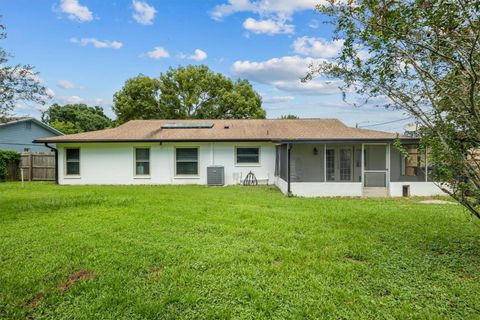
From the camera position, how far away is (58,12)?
11555 mm

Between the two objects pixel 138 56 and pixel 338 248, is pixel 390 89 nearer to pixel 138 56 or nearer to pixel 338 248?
pixel 338 248

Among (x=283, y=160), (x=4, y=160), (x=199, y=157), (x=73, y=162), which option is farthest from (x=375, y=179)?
(x=4, y=160)

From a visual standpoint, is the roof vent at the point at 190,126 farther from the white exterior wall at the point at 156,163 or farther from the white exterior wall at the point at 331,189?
the white exterior wall at the point at 331,189

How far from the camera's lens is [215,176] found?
13609mm

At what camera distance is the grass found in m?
3.06

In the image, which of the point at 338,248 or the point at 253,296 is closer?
the point at 253,296

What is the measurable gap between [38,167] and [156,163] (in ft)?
25.1

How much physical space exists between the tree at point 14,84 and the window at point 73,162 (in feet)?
25.9

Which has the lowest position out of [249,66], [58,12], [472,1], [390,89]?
[390,89]

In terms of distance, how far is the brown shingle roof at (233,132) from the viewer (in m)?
13.7

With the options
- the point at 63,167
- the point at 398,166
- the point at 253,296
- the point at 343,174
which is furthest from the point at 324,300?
the point at 63,167

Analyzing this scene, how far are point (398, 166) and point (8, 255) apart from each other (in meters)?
14.1

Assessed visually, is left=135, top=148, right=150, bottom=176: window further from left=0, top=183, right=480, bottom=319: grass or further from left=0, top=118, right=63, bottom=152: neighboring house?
left=0, top=118, right=63, bottom=152: neighboring house

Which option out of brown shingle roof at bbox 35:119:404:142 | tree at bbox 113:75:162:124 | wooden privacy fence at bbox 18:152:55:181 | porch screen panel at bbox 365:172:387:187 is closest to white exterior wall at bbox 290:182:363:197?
porch screen panel at bbox 365:172:387:187
